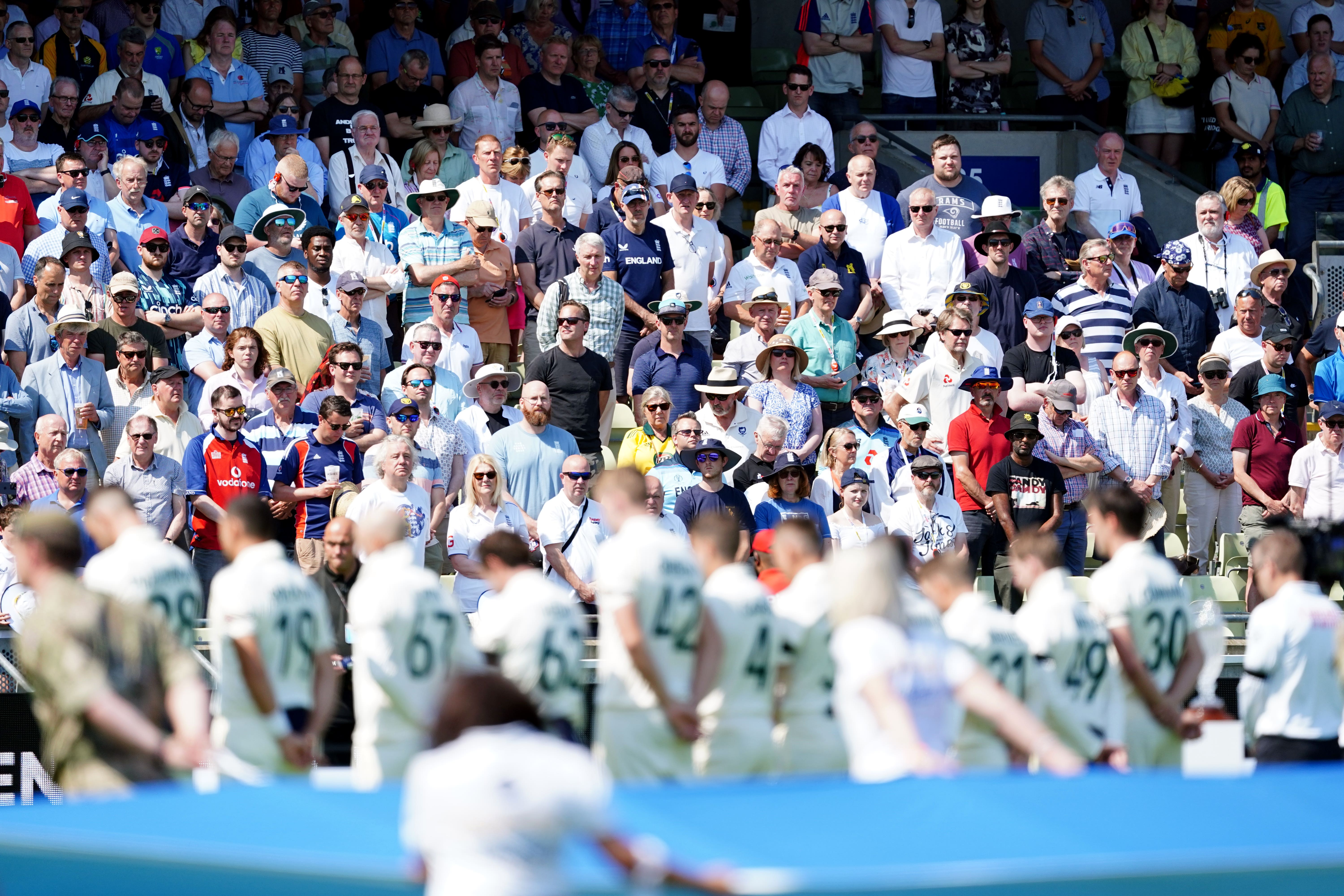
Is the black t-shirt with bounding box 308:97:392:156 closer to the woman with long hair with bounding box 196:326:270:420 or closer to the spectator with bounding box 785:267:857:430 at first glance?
the woman with long hair with bounding box 196:326:270:420

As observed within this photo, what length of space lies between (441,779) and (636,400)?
7.87 meters

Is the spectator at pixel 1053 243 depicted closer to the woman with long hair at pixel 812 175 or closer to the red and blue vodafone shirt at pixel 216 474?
the woman with long hair at pixel 812 175

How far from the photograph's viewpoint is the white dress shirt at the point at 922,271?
13445 mm

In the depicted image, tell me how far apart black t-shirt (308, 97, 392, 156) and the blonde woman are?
398 cm

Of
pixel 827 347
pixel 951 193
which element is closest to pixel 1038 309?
pixel 827 347

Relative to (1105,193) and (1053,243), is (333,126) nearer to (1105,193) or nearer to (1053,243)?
(1053,243)

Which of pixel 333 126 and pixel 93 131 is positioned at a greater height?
pixel 333 126

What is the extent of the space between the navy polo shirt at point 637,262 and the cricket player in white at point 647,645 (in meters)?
5.68

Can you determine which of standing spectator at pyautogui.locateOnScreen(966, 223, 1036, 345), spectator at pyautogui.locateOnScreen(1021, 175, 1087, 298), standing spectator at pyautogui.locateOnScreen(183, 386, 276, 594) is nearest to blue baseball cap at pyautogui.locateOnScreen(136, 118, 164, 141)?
standing spectator at pyautogui.locateOnScreen(183, 386, 276, 594)

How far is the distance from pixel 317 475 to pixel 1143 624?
17.4ft

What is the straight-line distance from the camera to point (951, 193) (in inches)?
567

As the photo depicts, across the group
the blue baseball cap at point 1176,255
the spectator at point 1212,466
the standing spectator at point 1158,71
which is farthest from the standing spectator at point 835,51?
the spectator at point 1212,466

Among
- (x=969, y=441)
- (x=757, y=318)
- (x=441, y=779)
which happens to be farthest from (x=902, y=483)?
(x=441, y=779)

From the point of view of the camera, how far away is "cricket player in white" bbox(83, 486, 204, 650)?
693 cm
